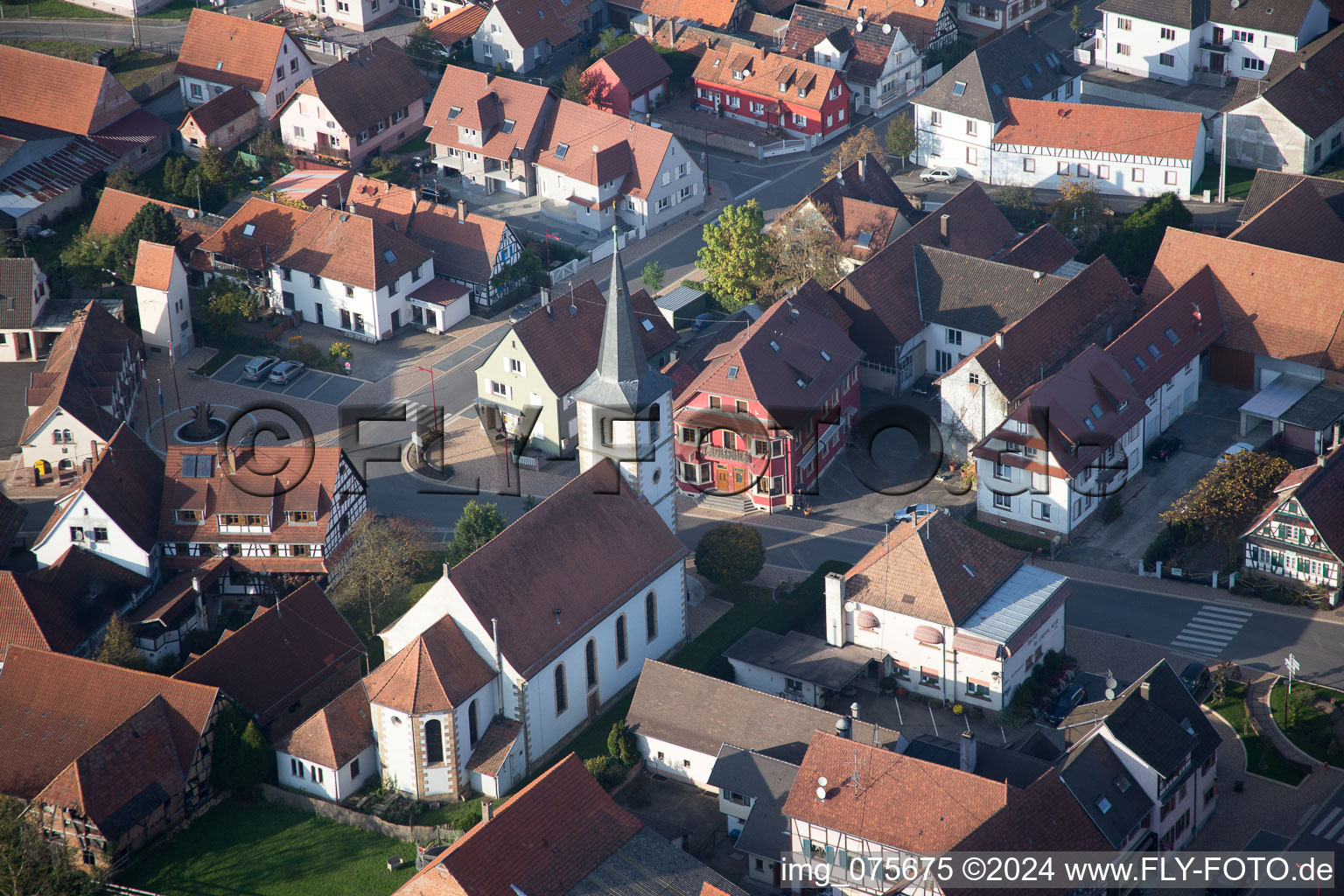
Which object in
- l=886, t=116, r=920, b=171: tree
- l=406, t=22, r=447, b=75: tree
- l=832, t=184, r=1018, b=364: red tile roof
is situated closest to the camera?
l=832, t=184, r=1018, b=364: red tile roof

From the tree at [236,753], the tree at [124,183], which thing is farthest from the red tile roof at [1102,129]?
the tree at [236,753]

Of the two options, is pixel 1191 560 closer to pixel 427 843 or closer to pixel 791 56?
pixel 427 843

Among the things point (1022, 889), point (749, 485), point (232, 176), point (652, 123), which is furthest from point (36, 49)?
point (1022, 889)

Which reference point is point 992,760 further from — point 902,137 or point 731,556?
point 902,137

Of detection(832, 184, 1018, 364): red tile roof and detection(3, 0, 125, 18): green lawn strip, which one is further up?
detection(3, 0, 125, 18): green lawn strip

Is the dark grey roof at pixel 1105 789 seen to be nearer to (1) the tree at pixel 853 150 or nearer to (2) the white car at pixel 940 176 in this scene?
(1) the tree at pixel 853 150

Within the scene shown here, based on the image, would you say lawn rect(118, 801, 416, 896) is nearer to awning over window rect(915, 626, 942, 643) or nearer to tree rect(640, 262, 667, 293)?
awning over window rect(915, 626, 942, 643)

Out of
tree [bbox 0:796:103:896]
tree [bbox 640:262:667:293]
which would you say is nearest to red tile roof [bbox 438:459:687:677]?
tree [bbox 0:796:103:896]
